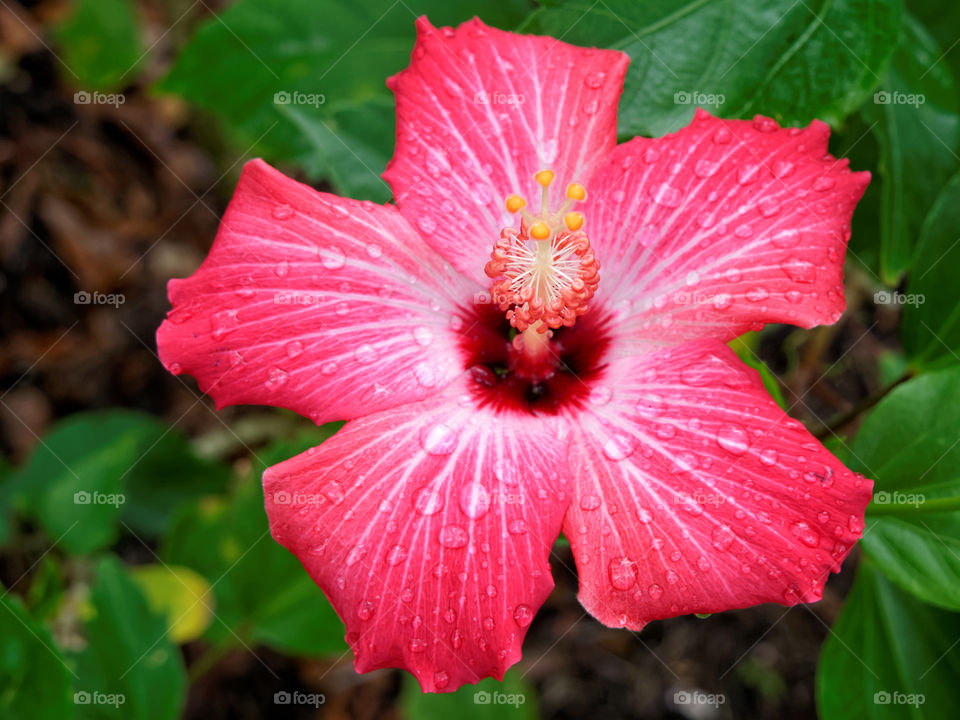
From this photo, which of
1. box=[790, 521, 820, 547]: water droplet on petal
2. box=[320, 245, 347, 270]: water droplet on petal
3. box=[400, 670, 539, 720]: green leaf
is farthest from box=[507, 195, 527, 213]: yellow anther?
box=[400, 670, 539, 720]: green leaf

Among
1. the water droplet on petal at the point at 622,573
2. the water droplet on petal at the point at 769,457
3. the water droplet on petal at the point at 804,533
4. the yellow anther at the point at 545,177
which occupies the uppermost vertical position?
the yellow anther at the point at 545,177

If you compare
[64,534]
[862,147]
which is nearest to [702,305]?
[862,147]

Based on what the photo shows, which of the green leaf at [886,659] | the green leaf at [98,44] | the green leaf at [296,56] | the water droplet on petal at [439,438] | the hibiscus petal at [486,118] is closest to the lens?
the water droplet on petal at [439,438]

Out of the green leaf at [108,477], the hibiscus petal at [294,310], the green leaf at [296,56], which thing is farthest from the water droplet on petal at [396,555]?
the green leaf at [108,477]

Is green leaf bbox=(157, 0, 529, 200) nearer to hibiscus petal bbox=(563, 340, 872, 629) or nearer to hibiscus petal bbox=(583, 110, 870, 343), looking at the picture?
hibiscus petal bbox=(583, 110, 870, 343)

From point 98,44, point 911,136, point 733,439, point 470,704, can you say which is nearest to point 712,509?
point 733,439

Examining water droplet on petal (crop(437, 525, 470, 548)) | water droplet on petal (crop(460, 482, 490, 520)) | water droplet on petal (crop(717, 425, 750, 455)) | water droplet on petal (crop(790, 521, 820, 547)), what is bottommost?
water droplet on petal (crop(790, 521, 820, 547))

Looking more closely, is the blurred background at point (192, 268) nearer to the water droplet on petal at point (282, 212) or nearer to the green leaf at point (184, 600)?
the green leaf at point (184, 600)
